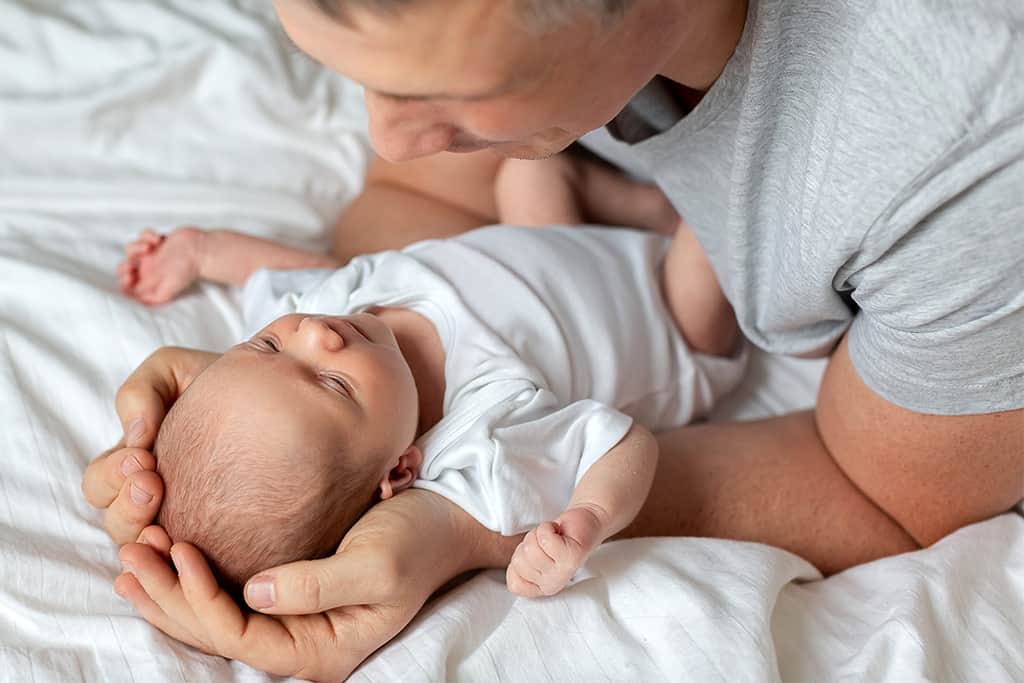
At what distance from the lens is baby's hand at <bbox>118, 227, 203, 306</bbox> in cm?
132

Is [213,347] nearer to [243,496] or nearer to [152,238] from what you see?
[152,238]

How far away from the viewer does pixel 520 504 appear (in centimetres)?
103

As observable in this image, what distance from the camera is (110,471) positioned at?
1.01m

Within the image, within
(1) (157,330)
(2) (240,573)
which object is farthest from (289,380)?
(1) (157,330)

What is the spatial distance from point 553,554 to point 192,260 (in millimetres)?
659

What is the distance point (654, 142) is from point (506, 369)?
0.29 metres

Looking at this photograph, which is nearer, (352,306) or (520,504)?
(520,504)

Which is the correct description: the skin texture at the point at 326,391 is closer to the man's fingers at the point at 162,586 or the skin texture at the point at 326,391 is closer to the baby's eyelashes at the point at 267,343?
the baby's eyelashes at the point at 267,343

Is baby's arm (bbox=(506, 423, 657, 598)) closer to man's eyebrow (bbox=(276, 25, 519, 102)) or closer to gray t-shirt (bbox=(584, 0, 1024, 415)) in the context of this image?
gray t-shirt (bbox=(584, 0, 1024, 415))

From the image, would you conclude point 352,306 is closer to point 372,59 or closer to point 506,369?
point 506,369

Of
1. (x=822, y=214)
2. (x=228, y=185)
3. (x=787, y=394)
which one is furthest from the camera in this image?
(x=228, y=185)

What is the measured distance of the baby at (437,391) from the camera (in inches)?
38.0

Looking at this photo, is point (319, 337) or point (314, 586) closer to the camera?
point (314, 586)

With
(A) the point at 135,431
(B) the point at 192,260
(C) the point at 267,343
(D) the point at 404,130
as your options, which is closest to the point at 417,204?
(B) the point at 192,260
